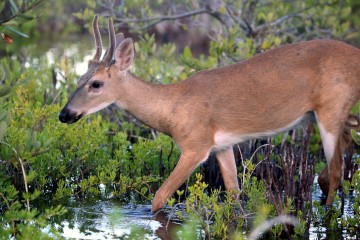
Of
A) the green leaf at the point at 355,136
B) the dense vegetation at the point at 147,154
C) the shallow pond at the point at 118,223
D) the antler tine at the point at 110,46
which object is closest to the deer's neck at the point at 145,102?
the antler tine at the point at 110,46

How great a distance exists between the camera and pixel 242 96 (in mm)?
7738

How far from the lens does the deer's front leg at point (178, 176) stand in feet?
24.1

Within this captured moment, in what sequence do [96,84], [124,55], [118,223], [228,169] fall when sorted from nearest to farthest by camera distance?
[118,223]
[96,84]
[124,55]
[228,169]

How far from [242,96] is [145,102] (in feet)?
2.85

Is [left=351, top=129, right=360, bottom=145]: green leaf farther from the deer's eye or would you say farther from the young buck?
the deer's eye

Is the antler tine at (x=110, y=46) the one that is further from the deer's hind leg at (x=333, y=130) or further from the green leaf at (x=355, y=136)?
the green leaf at (x=355, y=136)

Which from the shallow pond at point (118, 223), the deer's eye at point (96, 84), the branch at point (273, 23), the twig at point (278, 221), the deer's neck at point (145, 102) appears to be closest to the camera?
the twig at point (278, 221)

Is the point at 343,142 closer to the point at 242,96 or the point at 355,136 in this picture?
the point at 242,96

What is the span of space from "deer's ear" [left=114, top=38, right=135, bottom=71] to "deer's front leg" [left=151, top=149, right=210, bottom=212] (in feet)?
3.02

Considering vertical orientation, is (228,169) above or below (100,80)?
below

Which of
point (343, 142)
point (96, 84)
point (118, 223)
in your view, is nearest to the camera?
point (118, 223)

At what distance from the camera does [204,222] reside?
21.0 feet

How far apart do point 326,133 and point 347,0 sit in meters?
3.49

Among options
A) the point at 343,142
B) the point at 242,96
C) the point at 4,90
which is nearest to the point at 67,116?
the point at 4,90
